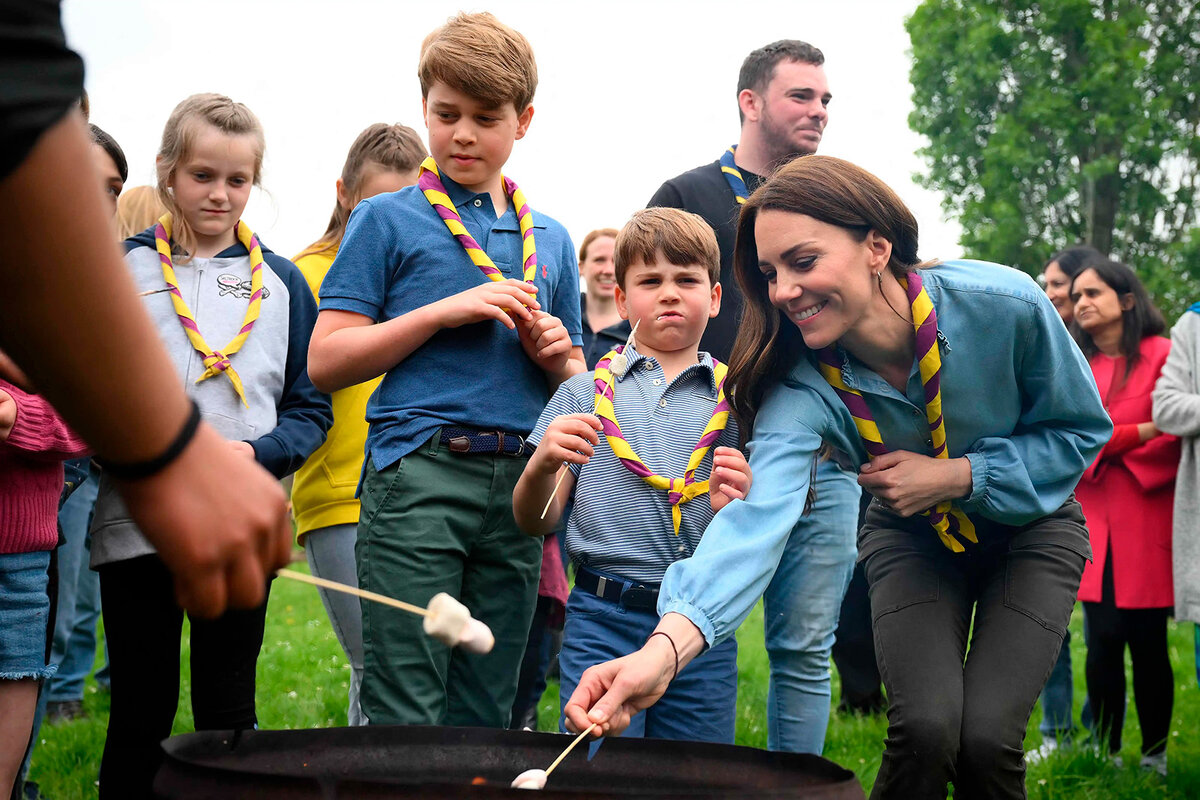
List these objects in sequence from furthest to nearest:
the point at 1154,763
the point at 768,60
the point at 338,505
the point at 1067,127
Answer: the point at 1067,127 → the point at 768,60 → the point at 1154,763 → the point at 338,505

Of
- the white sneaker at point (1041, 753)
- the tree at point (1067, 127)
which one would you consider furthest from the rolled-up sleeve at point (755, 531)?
the tree at point (1067, 127)

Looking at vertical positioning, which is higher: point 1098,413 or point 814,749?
point 1098,413

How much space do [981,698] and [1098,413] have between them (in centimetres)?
86

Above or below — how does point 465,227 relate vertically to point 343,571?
above

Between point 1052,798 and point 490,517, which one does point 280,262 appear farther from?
point 1052,798

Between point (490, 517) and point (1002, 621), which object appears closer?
point (1002, 621)

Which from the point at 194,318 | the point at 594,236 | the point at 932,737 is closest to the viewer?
the point at 932,737

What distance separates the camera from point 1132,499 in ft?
15.9

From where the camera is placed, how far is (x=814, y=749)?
11.1ft

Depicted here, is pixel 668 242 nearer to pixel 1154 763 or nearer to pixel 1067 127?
pixel 1154 763

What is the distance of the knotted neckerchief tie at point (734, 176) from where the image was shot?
416 cm

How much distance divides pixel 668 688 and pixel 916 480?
2.89 feet

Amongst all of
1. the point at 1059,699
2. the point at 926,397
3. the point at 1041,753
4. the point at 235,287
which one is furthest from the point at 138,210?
the point at 1059,699

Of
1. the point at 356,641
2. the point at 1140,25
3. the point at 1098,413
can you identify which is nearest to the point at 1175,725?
the point at 1098,413
